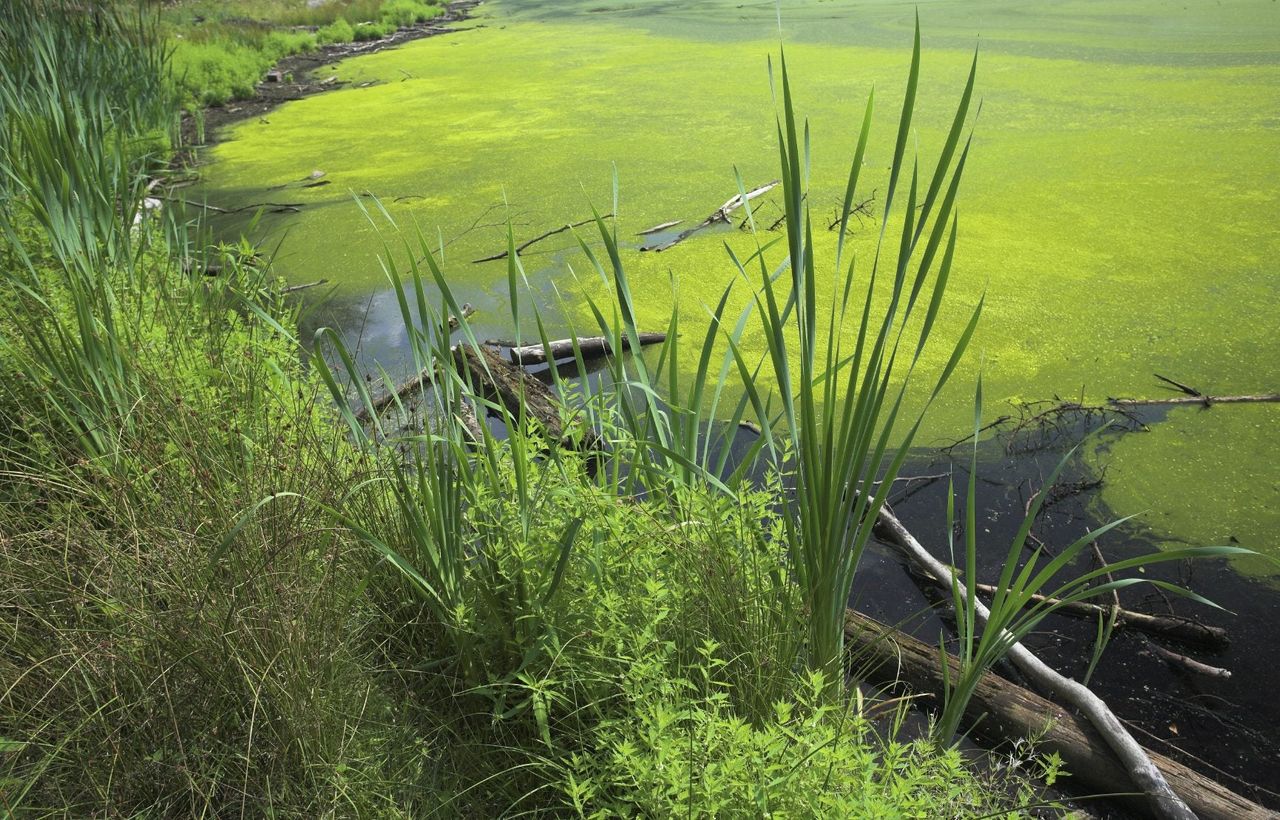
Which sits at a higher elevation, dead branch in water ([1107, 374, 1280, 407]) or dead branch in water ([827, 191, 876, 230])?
dead branch in water ([827, 191, 876, 230])

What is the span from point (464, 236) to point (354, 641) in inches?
93.5

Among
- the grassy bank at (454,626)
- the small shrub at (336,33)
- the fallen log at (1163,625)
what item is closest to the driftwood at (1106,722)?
the fallen log at (1163,625)

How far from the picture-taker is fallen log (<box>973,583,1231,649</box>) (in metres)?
1.53

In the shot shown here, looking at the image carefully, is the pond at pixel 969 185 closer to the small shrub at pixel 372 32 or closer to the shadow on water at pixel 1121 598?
the shadow on water at pixel 1121 598

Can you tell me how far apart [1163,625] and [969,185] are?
218cm

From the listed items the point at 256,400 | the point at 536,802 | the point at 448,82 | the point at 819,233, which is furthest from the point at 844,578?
the point at 448,82

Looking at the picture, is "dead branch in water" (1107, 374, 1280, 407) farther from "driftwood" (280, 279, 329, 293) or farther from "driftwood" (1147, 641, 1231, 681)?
"driftwood" (280, 279, 329, 293)

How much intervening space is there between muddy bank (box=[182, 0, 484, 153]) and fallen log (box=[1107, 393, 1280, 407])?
3.46m

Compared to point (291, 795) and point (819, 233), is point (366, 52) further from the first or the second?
point (291, 795)

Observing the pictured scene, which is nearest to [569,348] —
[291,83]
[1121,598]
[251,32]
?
[1121,598]

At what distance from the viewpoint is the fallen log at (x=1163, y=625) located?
5.01ft

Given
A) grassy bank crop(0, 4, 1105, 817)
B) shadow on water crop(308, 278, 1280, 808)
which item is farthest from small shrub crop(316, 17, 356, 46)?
grassy bank crop(0, 4, 1105, 817)

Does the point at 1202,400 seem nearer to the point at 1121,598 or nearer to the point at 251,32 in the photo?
the point at 1121,598

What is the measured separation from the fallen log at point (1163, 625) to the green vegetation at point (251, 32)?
448 centimetres
